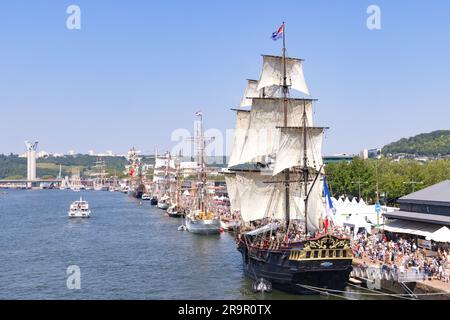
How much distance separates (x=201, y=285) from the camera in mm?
47938

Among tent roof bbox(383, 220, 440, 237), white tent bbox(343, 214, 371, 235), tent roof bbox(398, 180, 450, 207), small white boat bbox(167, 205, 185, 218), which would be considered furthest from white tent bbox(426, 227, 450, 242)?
small white boat bbox(167, 205, 185, 218)

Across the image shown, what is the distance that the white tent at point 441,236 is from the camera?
44059 mm

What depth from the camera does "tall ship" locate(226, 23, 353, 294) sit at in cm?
4209

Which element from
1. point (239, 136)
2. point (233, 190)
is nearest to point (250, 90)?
point (239, 136)

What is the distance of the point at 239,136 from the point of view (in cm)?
7106

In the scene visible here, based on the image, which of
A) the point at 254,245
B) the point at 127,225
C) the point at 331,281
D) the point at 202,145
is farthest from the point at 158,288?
the point at 202,145

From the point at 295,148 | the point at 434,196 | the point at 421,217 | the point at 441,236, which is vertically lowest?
the point at 441,236

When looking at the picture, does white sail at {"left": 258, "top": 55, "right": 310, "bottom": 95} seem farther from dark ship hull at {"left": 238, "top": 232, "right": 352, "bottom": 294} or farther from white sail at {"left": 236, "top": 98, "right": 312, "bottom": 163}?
dark ship hull at {"left": 238, "top": 232, "right": 352, "bottom": 294}

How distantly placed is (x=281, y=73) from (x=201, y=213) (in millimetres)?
39869

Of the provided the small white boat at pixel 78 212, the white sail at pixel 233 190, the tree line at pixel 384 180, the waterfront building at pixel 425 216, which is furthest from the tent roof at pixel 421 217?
the small white boat at pixel 78 212

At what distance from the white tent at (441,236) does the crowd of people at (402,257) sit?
0.97 metres

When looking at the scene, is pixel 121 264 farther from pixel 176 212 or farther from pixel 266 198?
pixel 176 212

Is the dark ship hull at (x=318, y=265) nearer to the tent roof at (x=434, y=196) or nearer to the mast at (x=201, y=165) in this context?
the tent roof at (x=434, y=196)
